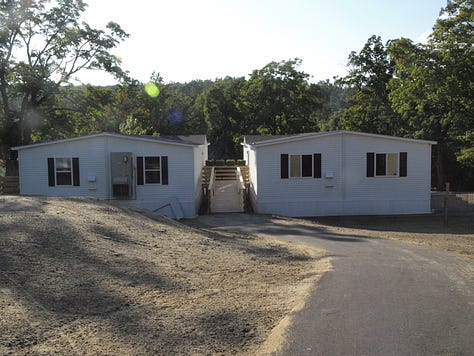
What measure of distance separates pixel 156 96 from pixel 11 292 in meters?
48.0

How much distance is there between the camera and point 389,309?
5602 millimetres

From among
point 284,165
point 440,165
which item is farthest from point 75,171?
point 440,165

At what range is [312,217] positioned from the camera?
67.6 ft

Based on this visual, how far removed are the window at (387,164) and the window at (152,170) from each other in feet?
29.1

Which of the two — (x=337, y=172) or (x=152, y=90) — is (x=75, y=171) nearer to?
(x=337, y=172)

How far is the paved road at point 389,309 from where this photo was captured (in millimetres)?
4484

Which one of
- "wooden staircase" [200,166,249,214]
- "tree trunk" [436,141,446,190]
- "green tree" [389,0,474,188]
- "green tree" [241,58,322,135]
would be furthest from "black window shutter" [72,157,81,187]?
"tree trunk" [436,141,446,190]

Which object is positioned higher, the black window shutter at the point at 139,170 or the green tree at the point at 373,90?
the green tree at the point at 373,90

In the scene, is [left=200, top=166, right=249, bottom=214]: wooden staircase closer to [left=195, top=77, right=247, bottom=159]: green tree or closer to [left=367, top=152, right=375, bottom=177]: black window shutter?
[left=367, top=152, right=375, bottom=177]: black window shutter

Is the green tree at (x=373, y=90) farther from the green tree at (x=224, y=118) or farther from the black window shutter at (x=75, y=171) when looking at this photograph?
the black window shutter at (x=75, y=171)

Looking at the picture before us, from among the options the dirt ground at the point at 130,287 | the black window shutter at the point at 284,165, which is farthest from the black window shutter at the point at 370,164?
the dirt ground at the point at 130,287

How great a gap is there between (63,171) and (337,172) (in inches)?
464

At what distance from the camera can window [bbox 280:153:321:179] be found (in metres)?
20.5

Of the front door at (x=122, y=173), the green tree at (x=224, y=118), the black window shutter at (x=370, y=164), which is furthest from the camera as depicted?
the green tree at (x=224, y=118)
